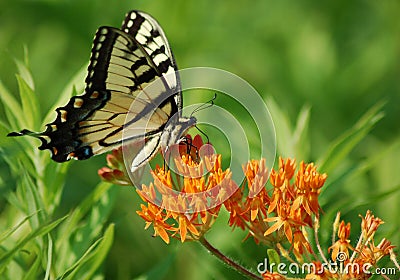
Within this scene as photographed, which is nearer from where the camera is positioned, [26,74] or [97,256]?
[97,256]

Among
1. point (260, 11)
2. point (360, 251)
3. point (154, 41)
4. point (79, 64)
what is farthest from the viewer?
point (260, 11)

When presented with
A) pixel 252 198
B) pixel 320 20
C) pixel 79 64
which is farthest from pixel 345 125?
pixel 252 198

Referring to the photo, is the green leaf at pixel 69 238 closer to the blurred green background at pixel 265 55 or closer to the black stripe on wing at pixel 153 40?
the black stripe on wing at pixel 153 40

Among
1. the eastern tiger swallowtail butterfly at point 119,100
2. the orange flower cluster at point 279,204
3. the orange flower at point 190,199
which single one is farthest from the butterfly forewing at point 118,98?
the orange flower cluster at point 279,204

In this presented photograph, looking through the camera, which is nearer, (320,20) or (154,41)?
(154,41)

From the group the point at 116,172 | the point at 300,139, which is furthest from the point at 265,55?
the point at 116,172

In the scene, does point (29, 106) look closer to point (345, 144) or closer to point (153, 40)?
point (153, 40)

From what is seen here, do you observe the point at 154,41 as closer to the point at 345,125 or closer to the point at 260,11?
the point at 345,125
